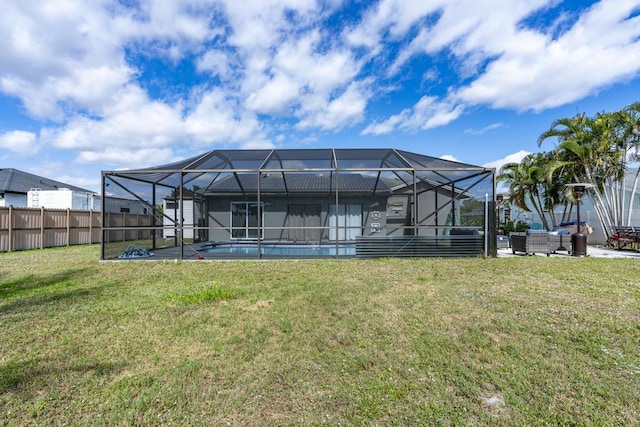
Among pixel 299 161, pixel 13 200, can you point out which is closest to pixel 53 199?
pixel 13 200

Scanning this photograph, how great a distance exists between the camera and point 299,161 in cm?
1010

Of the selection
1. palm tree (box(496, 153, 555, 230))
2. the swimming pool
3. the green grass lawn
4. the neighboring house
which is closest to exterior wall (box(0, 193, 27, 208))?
the neighboring house

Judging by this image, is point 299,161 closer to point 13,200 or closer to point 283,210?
point 283,210

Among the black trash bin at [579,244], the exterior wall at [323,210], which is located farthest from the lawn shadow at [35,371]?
the exterior wall at [323,210]

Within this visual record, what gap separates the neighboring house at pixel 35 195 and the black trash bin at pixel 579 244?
2124 cm

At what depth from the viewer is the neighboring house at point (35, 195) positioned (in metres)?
15.8

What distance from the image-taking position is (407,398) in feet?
6.71

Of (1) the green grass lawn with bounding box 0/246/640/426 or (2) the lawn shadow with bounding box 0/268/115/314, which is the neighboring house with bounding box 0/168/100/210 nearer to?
(2) the lawn shadow with bounding box 0/268/115/314

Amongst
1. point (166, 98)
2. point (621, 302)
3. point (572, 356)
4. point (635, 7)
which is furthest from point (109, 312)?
point (635, 7)

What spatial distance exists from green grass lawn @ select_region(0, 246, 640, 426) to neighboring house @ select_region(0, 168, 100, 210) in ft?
44.3

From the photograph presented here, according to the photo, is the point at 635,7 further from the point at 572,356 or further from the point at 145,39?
the point at 145,39

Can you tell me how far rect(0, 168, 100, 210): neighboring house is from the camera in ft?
51.8

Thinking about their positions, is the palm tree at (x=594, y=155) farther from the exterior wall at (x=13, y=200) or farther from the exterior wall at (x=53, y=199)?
the exterior wall at (x=13, y=200)

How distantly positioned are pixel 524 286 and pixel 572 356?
277cm
